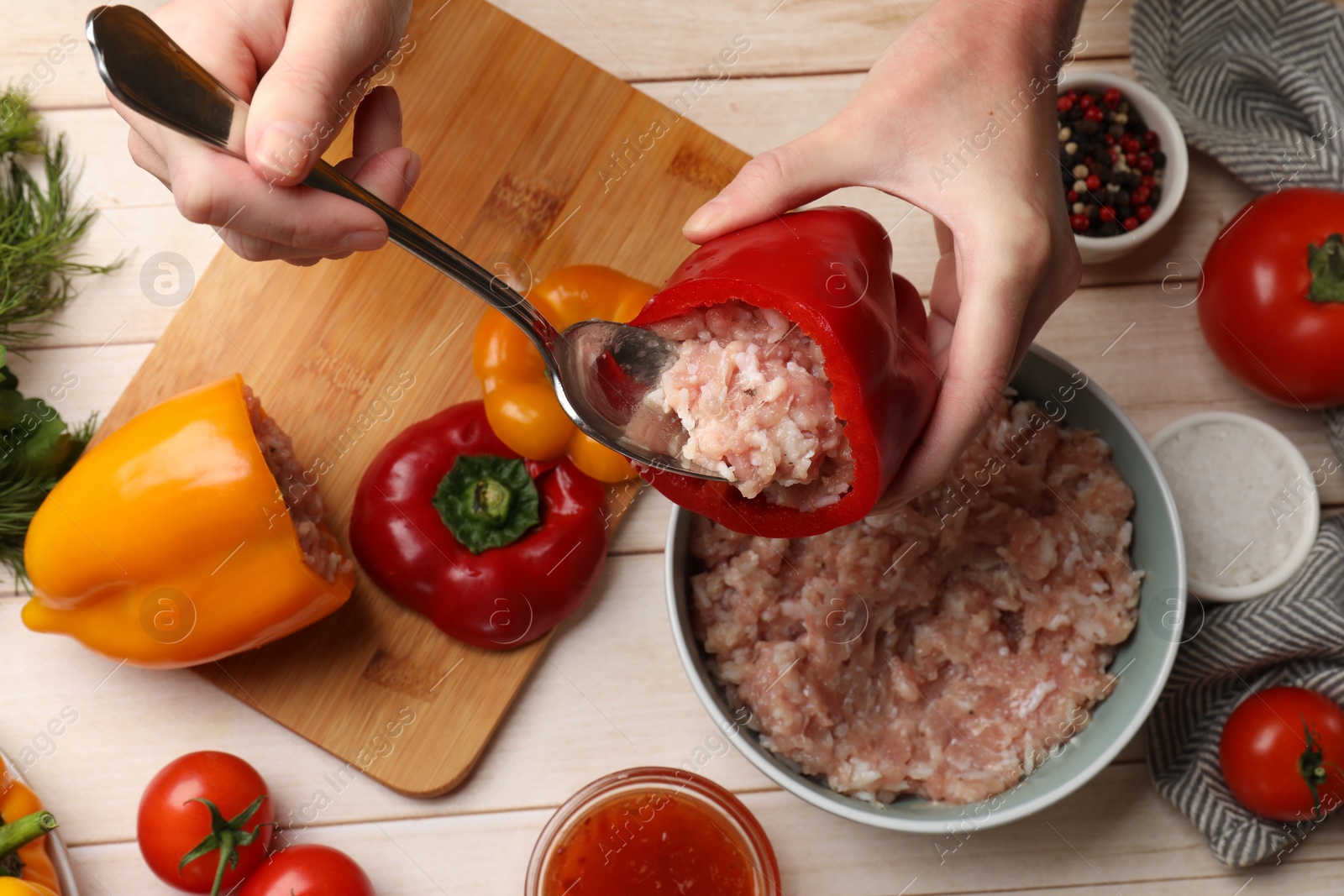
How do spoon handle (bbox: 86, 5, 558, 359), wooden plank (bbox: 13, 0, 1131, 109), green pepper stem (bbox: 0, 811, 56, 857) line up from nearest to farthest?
spoon handle (bbox: 86, 5, 558, 359) < green pepper stem (bbox: 0, 811, 56, 857) < wooden plank (bbox: 13, 0, 1131, 109)

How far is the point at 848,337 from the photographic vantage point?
1.43 metres

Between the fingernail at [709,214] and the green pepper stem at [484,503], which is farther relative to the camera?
the green pepper stem at [484,503]

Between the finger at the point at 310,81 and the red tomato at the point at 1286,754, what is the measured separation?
6.78 feet

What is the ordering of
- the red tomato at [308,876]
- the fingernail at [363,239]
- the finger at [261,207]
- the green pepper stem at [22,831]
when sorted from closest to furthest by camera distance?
the finger at [261,207] → the fingernail at [363,239] → the green pepper stem at [22,831] → the red tomato at [308,876]

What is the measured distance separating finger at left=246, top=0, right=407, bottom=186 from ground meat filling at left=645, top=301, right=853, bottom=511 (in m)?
0.56

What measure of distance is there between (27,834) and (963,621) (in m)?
1.80

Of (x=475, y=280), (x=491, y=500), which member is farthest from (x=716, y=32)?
(x=491, y=500)

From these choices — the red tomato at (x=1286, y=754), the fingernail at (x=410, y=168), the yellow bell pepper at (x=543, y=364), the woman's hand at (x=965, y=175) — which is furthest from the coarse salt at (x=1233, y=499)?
the fingernail at (x=410, y=168)

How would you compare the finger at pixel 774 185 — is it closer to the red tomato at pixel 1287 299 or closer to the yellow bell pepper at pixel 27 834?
the red tomato at pixel 1287 299

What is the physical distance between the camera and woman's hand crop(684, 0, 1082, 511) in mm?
1641

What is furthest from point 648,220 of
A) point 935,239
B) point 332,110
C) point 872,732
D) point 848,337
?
point 872,732

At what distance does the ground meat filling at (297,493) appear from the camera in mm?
2109

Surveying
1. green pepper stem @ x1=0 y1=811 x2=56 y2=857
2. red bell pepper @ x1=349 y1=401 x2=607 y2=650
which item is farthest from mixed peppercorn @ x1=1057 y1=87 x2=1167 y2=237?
green pepper stem @ x1=0 y1=811 x2=56 y2=857

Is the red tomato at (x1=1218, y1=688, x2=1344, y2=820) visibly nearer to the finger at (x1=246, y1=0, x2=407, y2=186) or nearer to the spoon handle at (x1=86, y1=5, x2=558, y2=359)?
the spoon handle at (x1=86, y1=5, x2=558, y2=359)
